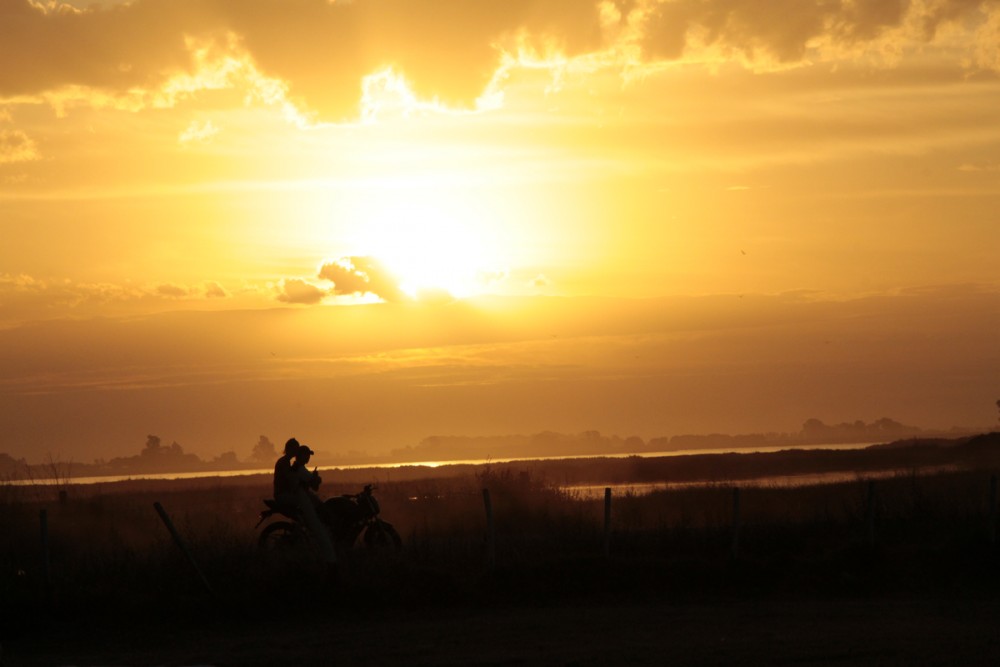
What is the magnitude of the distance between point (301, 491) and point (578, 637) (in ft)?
21.3

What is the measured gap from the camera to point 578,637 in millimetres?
14602

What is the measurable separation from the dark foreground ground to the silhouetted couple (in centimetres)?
197

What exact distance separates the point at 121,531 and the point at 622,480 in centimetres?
4478

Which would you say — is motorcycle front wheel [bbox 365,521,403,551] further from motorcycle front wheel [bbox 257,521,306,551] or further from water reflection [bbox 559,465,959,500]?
water reflection [bbox 559,465,959,500]

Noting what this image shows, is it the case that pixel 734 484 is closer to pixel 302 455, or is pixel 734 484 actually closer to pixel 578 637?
pixel 302 455

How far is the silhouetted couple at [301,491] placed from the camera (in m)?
19.1

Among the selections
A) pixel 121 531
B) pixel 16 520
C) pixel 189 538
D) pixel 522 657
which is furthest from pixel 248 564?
pixel 121 531

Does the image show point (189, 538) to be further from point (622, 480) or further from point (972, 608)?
point (622, 480)

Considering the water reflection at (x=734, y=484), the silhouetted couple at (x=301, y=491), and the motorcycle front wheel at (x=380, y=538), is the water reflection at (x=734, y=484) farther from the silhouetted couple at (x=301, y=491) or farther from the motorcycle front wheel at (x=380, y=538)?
the silhouetted couple at (x=301, y=491)

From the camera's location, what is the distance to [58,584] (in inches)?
717

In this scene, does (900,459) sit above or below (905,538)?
above

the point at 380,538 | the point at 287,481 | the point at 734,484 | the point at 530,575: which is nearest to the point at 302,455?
the point at 287,481

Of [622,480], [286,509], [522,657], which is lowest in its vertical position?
[522,657]

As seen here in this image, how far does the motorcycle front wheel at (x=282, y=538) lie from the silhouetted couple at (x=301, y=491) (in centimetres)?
42
